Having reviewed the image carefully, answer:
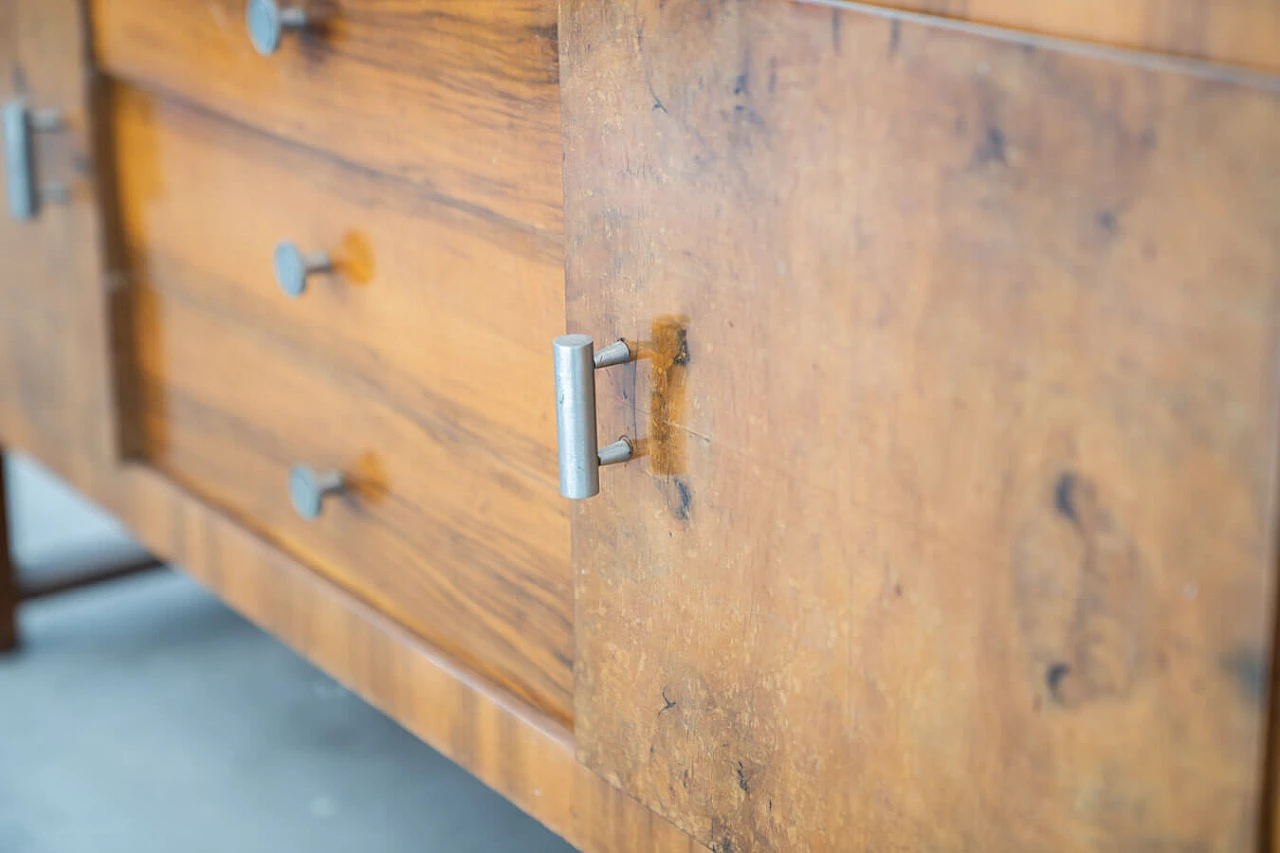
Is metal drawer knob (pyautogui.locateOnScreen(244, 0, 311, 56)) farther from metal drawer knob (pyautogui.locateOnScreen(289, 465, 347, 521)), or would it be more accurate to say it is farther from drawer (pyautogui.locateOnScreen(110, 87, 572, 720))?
metal drawer knob (pyautogui.locateOnScreen(289, 465, 347, 521))

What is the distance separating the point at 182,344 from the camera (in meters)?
0.91

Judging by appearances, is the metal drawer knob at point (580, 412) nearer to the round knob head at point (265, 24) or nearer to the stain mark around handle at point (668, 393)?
the stain mark around handle at point (668, 393)

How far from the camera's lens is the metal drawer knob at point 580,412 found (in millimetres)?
528

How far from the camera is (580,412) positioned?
0.53 m

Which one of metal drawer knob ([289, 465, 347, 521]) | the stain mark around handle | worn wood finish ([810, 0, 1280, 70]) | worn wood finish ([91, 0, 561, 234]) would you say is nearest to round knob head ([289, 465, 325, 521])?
metal drawer knob ([289, 465, 347, 521])

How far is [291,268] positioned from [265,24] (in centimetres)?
12

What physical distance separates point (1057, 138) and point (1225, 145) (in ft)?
0.15

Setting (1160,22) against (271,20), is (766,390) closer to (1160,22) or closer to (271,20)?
(1160,22)

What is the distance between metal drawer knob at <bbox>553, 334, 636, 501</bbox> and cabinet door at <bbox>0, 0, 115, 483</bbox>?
0.50 m

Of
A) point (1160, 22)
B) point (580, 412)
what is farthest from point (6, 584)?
point (1160, 22)

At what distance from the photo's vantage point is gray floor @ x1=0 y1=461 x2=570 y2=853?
992mm

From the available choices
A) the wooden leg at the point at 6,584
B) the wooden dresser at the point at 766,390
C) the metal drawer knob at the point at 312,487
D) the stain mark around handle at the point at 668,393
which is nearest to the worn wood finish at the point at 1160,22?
the wooden dresser at the point at 766,390

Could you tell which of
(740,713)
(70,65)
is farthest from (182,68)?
(740,713)

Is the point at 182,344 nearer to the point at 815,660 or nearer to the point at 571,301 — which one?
the point at 571,301
